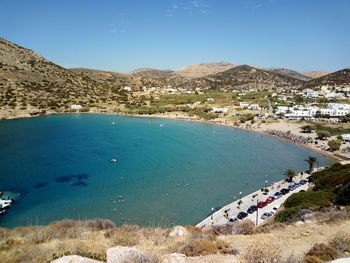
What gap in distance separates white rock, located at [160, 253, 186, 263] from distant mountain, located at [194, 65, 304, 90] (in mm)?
148858

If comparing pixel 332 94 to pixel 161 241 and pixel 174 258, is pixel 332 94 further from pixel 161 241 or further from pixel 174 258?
pixel 174 258

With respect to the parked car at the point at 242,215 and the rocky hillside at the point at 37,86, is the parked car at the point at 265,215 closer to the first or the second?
the parked car at the point at 242,215

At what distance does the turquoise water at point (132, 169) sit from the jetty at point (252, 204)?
1237 mm

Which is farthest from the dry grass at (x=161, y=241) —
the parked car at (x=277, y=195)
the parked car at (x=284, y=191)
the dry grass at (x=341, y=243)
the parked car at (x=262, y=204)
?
the parked car at (x=284, y=191)

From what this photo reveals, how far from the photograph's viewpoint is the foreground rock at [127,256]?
706 cm

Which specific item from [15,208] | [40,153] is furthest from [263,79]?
[15,208]

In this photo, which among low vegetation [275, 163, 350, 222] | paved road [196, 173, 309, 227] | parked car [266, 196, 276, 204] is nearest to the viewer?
low vegetation [275, 163, 350, 222]

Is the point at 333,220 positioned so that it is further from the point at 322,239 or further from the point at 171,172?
the point at 171,172

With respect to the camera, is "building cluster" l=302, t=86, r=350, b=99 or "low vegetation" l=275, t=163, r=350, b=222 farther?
"building cluster" l=302, t=86, r=350, b=99

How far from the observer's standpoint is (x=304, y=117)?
70.8m

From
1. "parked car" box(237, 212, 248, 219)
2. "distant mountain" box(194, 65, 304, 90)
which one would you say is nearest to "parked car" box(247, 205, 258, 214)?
"parked car" box(237, 212, 248, 219)

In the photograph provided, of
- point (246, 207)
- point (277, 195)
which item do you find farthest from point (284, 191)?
point (246, 207)

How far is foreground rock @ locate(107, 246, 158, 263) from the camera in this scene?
7.06 metres

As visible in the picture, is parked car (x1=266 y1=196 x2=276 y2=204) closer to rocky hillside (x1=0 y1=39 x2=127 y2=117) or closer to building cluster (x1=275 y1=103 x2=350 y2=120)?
building cluster (x1=275 y1=103 x2=350 y2=120)
